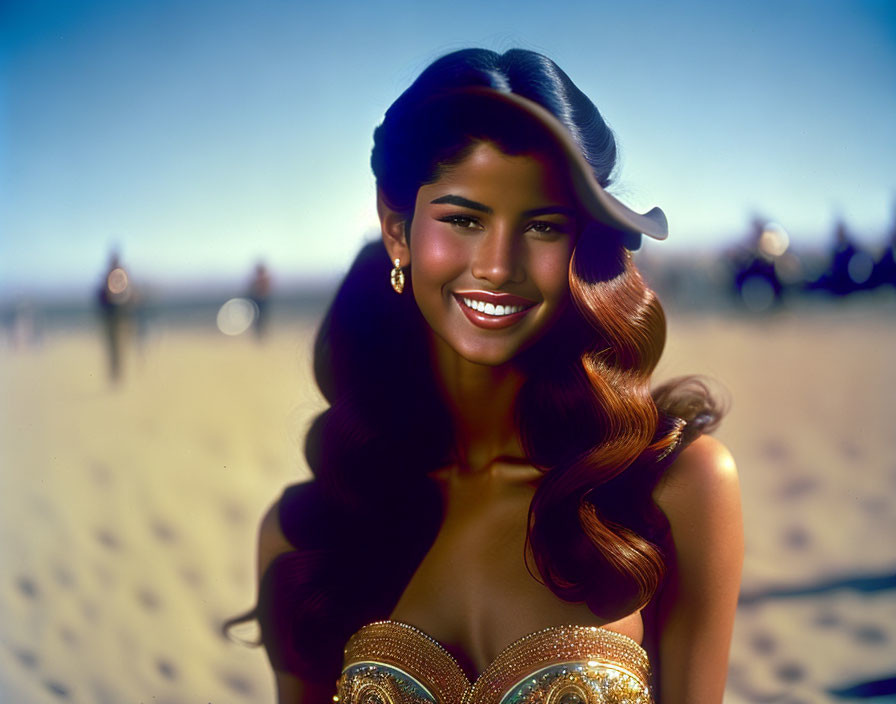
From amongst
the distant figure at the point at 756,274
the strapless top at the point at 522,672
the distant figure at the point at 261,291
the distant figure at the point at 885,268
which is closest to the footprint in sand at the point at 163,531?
the distant figure at the point at 261,291

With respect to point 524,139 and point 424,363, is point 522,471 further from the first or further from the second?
point 524,139

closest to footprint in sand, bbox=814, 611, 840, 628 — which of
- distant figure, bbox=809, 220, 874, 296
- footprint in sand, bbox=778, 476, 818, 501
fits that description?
footprint in sand, bbox=778, 476, 818, 501

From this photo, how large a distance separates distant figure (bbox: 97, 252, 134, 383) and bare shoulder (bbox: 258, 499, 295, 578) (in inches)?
36.3

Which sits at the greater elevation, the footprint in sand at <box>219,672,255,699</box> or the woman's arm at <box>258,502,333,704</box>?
the woman's arm at <box>258,502,333,704</box>

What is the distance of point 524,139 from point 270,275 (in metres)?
0.96

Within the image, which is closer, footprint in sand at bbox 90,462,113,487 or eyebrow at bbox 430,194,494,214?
eyebrow at bbox 430,194,494,214

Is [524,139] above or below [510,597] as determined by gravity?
above

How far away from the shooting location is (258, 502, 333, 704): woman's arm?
57.4 inches

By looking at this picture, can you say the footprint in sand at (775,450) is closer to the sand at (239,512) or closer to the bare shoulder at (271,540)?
the sand at (239,512)

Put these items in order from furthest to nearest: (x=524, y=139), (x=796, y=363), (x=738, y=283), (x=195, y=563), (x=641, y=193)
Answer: (x=195, y=563)
(x=796, y=363)
(x=738, y=283)
(x=641, y=193)
(x=524, y=139)

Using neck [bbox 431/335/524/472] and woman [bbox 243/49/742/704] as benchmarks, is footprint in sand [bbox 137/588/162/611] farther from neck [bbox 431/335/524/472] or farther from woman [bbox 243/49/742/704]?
neck [bbox 431/335/524/472]

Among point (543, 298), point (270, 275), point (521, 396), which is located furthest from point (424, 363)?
point (270, 275)

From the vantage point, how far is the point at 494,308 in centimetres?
116

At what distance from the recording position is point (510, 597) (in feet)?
4.17
